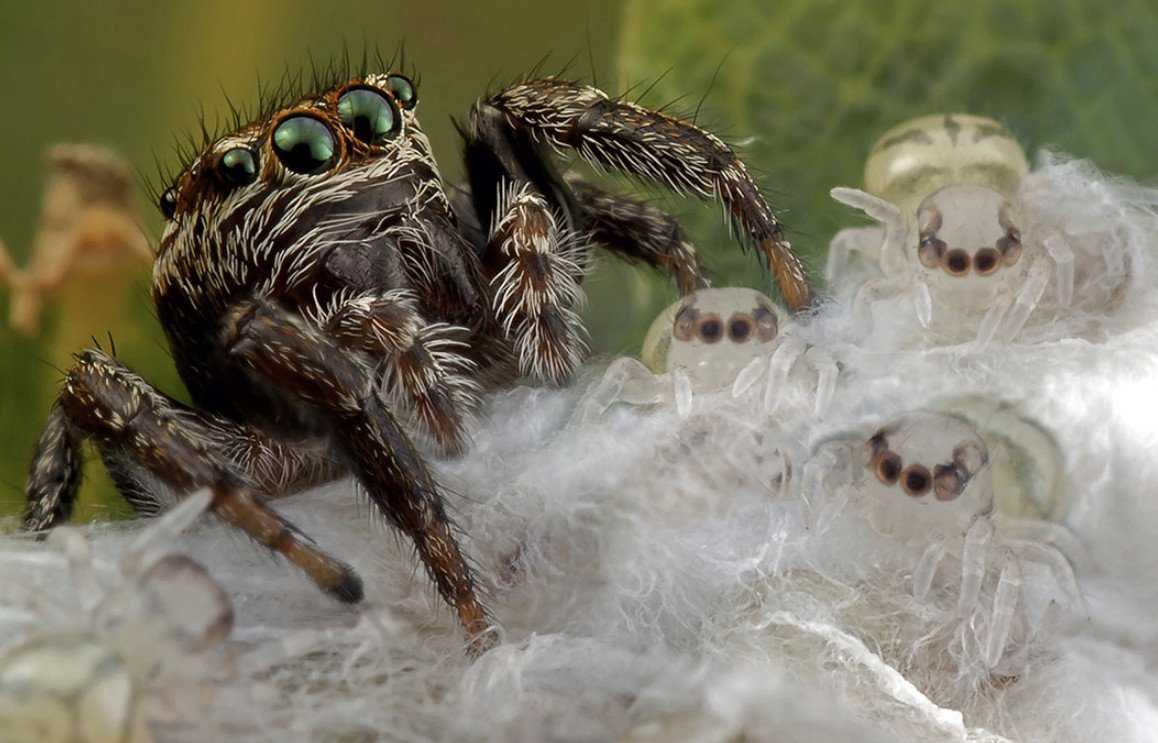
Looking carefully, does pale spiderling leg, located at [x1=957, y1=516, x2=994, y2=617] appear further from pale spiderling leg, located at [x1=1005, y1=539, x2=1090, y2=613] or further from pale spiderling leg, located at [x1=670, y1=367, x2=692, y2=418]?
pale spiderling leg, located at [x1=670, y1=367, x2=692, y2=418]

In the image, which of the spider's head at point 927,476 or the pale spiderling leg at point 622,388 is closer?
the spider's head at point 927,476

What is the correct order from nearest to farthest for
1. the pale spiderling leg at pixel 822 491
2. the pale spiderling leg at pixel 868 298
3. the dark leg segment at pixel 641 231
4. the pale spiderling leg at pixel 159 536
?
the pale spiderling leg at pixel 159 536 → the pale spiderling leg at pixel 822 491 → the pale spiderling leg at pixel 868 298 → the dark leg segment at pixel 641 231

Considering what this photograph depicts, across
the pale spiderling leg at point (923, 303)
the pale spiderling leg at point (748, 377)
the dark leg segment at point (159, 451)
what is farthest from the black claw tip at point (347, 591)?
the pale spiderling leg at point (923, 303)

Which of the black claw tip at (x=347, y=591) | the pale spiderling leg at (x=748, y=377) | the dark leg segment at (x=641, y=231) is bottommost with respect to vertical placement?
the black claw tip at (x=347, y=591)

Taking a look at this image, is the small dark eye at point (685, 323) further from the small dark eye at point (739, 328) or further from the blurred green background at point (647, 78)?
the blurred green background at point (647, 78)

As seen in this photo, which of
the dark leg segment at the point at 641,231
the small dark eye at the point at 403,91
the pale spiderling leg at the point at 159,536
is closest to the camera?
the pale spiderling leg at the point at 159,536

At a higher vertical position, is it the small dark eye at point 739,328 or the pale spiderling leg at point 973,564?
the small dark eye at point 739,328

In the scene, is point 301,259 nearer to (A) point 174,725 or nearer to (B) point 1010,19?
(A) point 174,725

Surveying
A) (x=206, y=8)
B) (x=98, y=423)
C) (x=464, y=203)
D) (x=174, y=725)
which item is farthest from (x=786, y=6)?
(x=174, y=725)

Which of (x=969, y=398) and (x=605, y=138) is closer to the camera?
(x=969, y=398)
